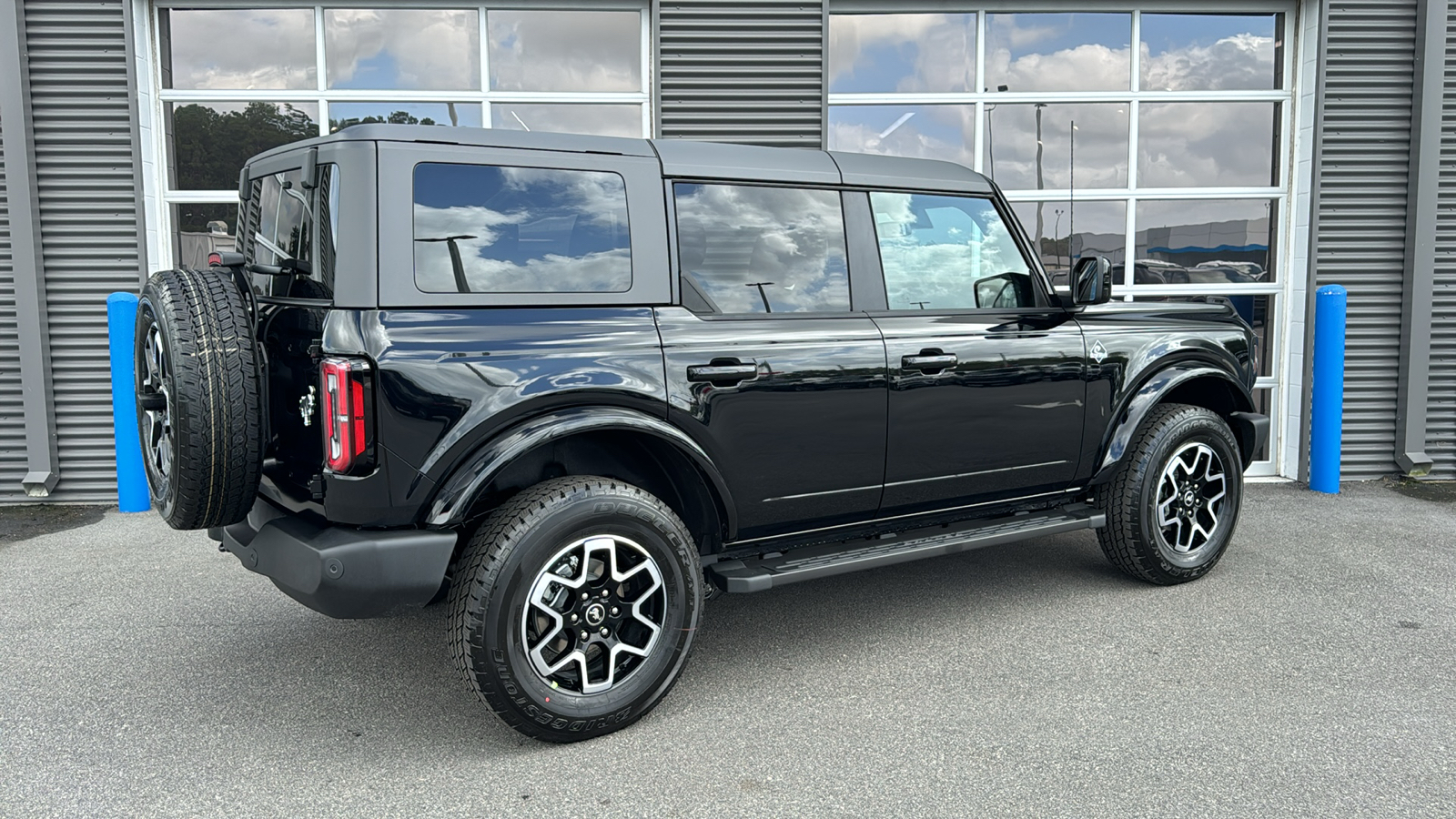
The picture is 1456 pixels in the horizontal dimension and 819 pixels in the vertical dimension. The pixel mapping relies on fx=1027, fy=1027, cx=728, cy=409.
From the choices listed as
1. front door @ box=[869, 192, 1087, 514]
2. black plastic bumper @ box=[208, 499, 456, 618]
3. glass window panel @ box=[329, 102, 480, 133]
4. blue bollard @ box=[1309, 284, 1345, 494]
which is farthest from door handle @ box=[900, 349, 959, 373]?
glass window panel @ box=[329, 102, 480, 133]

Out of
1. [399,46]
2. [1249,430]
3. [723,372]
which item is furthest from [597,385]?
[399,46]

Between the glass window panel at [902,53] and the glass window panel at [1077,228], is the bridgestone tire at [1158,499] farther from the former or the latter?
the glass window panel at [902,53]

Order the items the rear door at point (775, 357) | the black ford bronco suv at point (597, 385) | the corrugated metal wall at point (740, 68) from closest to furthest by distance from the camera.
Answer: the black ford bronco suv at point (597, 385), the rear door at point (775, 357), the corrugated metal wall at point (740, 68)

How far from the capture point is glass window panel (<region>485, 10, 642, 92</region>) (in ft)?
23.2

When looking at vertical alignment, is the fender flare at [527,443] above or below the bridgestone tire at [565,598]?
above

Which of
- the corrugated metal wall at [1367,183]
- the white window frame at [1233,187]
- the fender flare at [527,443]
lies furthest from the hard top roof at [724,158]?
the corrugated metal wall at [1367,183]

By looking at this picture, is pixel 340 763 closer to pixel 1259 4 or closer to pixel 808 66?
A: pixel 808 66

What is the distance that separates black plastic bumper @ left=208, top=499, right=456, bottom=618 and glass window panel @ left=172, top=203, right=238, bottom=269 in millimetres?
4678

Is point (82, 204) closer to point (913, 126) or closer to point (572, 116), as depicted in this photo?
point (572, 116)

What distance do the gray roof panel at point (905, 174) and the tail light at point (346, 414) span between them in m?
2.04

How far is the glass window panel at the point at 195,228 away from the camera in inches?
274

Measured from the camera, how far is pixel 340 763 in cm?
308

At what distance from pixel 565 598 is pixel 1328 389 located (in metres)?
5.80

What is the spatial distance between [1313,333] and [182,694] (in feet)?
23.3
